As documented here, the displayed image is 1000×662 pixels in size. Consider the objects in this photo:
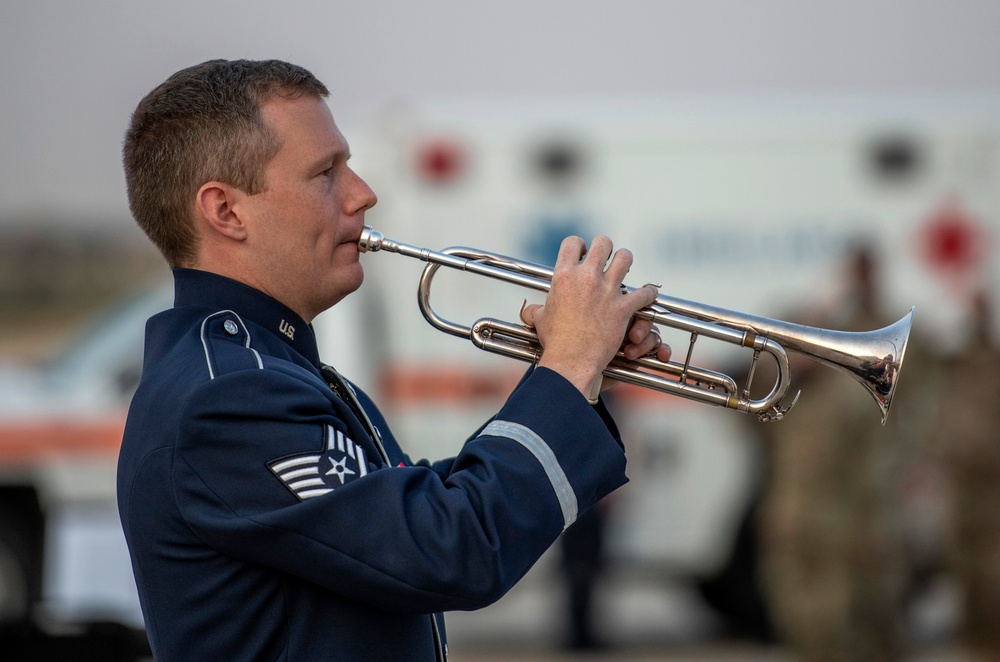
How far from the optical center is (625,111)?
308 inches

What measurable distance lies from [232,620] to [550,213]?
591 centimetres

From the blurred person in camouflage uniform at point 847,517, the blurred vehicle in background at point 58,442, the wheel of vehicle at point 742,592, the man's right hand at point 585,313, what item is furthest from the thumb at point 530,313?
the wheel of vehicle at point 742,592

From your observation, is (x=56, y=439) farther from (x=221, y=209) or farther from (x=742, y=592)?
(x=221, y=209)

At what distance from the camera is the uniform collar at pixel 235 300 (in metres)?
1.99

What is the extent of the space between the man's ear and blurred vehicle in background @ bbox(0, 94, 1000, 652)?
517cm

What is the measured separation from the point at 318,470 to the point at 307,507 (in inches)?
2.5

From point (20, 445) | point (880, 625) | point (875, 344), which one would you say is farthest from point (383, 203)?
point (875, 344)

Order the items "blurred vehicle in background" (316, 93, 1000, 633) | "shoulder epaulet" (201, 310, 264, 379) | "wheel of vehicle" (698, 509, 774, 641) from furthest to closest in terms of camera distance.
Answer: "wheel of vehicle" (698, 509, 774, 641)
"blurred vehicle in background" (316, 93, 1000, 633)
"shoulder epaulet" (201, 310, 264, 379)

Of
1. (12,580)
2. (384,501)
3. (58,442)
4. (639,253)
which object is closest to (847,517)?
(639,253)

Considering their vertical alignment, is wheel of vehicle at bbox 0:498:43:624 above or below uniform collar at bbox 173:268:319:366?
below

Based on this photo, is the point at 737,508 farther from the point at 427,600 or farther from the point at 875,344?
the point at 427,600

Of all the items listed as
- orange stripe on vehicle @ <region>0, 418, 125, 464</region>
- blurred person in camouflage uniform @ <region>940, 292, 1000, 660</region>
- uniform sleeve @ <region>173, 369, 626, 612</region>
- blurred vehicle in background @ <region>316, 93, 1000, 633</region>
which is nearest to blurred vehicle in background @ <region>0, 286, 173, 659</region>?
orange stripe on vehicle @ <region>0, 418, 125, 464</region>

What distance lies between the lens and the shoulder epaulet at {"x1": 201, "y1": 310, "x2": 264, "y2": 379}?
6.01 feet

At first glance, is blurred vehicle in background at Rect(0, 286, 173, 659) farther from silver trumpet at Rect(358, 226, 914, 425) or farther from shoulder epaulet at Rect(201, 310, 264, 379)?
shoulder epaulet at Rect(201, 310, 264, 379)
